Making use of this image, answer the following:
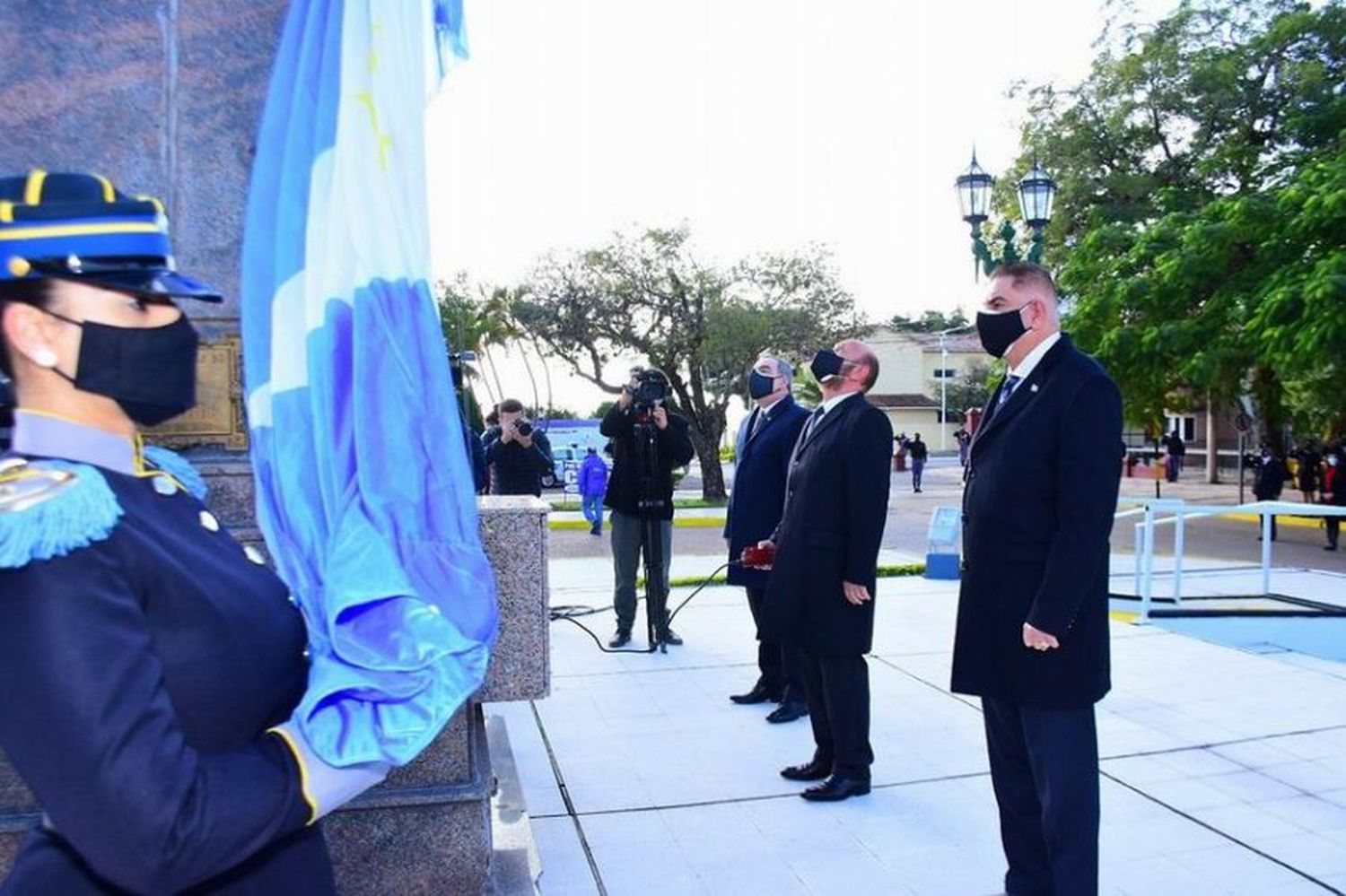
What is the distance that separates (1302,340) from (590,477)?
1064 cm

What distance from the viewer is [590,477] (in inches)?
678

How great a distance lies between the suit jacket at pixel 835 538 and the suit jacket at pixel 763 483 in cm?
104

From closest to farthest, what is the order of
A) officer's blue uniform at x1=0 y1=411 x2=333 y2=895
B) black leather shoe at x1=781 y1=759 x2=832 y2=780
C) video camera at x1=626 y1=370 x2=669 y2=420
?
officer's blue uniform at x1=0 y1=411 x2=333 y2=895 < black leather shoe at x1=781 y1=759 x2=832 y2=780 < video camera at x1=626 y1=370 x2=669 y2=420

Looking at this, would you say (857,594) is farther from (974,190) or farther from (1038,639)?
(974,190)

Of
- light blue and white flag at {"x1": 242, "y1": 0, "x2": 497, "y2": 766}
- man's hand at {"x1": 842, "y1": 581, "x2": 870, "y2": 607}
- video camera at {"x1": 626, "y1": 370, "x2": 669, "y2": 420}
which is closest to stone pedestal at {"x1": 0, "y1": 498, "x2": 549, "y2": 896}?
light blue and white flag at {"x1": 242, "y1": 0, "x2": 497, "y2": 766}

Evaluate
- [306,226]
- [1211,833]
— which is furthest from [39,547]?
[1211,833]

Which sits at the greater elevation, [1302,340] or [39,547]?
[1302,340]

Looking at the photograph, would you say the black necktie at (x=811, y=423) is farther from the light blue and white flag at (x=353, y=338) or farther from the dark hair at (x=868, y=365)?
the light blue and white flag at (x=353, y=338)

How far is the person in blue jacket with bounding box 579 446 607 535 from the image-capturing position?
17.0 m

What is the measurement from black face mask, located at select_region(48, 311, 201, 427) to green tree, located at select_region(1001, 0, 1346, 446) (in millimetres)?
15968

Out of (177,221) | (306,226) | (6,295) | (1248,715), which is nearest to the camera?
(6,295)

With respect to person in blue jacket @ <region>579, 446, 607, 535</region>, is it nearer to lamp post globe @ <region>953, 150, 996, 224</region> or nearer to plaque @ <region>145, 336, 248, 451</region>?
lamp post globe @ <region>953, 150, 996, 224</region>

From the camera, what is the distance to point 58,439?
1.37m

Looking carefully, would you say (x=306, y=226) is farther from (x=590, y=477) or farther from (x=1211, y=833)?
(x=590, y=477)
